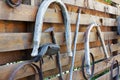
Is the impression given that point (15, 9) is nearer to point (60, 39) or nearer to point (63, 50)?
point (60, 39)

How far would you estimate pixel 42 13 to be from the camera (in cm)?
181

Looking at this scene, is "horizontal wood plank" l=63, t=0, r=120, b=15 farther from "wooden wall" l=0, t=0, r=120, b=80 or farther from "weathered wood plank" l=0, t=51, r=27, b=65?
"weathered wood plank" l=0, t=51, r=27, b=65

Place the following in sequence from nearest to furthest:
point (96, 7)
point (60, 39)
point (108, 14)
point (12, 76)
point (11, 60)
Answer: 1. point (12, 76)
2. point (11, 60)
3. point (60, 39)
4. point (96, 7)
5. point (108, 14)

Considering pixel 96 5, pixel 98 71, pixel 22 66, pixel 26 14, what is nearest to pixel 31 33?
pixel 26 14

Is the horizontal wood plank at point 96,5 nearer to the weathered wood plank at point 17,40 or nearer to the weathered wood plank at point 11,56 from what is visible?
the weathered wood plank at point 17,40

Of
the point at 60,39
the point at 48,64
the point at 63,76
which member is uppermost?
the point at 60,39

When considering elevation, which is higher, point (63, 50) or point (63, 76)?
point (63, 50)

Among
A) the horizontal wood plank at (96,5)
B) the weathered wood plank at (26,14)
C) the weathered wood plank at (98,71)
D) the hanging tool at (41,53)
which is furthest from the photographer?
the weathered wood plank at (98,71)

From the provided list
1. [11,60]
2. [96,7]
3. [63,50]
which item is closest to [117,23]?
[96,7]

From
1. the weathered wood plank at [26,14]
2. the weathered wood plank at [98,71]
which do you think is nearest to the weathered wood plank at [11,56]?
the weathered wood plank at [26,14]

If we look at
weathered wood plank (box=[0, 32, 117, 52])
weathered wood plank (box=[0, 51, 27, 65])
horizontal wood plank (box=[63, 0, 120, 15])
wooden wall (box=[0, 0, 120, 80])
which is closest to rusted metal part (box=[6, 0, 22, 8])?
wooden wall (box=[0, 0, 120, 80])

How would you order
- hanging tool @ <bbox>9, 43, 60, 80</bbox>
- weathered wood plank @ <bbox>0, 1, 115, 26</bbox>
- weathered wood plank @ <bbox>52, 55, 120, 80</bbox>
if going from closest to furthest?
weathered wood plank @ <bbox>0, 1, 115, 26</bbox> → hanging tool @ <bbox>9, 43, 60, 80</bbox> → weathered wood plank @ <bbox>52, 55, 120, 80</bbox>

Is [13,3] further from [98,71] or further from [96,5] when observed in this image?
[98,71]

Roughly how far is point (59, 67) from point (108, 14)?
1.74m
